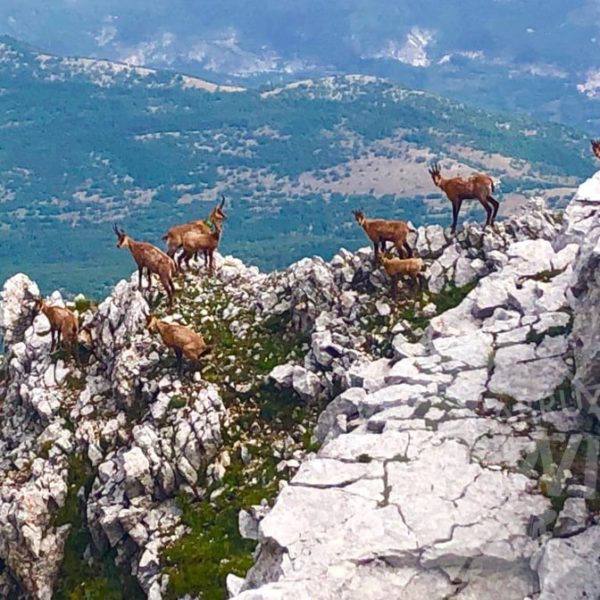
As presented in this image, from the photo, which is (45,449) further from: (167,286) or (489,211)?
(489,211)

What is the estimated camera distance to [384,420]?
25.6m

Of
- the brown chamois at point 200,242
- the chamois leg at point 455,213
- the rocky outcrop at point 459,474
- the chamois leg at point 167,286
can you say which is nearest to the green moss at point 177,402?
the chamois leg at point 167,286

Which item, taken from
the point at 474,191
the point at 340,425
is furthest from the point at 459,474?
the point at 474,191

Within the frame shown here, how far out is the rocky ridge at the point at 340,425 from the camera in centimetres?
2136

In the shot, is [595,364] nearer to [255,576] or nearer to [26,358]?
[255,576]

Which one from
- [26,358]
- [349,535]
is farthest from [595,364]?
[26,358]

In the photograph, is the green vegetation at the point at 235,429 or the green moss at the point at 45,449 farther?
the green moss at the point at 45,449

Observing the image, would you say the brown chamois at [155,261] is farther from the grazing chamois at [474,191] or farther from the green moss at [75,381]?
the grazing chamois at [474,191]

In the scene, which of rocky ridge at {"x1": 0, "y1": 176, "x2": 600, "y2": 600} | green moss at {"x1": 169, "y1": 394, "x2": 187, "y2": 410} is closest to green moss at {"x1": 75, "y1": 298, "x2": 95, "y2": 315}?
rocky ridge at {"x1": 0, "y1": 176, "x2": 600, "y2": 600}

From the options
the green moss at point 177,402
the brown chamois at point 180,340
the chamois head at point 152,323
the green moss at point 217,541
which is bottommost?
the green moss at point 217,541

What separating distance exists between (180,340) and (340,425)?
9609 mm

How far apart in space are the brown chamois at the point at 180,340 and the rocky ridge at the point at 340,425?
0.78m

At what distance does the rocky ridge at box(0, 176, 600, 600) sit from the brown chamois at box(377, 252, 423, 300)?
51 cm

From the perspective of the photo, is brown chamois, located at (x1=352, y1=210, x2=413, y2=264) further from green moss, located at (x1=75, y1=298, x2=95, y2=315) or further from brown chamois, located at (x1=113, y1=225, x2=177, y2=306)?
green moss, located at (x1=75, y1=298, x2=95, y2=315)
